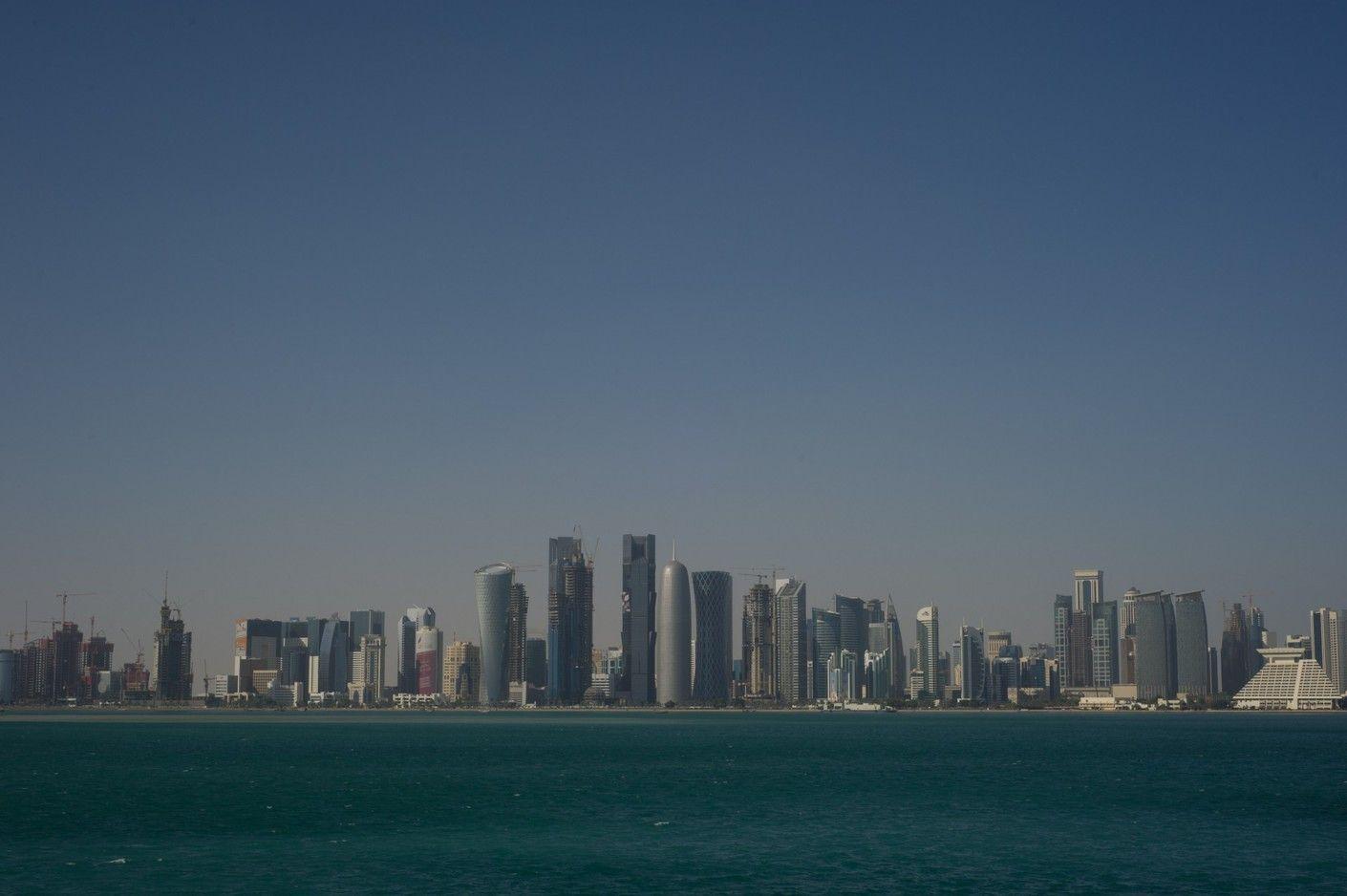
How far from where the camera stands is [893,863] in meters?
72.1

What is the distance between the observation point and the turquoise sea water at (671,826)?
67188 millimetres

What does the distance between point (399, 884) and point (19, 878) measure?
58.9 feet

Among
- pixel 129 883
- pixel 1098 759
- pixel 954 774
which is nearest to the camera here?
pixel 129 883

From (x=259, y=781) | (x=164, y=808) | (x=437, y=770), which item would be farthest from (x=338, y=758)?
(x=164, y=808)

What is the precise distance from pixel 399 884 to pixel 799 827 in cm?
3154

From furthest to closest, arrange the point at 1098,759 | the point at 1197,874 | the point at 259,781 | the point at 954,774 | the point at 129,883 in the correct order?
1. the point at 1098,759
2. the point at 954,774
3. the point at 259,781
4. the point at 1197,874
5. the point at 129,883

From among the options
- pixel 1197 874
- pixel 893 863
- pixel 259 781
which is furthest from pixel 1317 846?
pixel 259 781

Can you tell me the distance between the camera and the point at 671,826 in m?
88.1

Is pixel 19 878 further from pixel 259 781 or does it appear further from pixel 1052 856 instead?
pixel 259 781

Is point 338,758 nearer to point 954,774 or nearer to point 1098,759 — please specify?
point 954,774

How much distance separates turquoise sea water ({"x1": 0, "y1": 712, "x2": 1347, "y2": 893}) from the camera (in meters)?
67.2

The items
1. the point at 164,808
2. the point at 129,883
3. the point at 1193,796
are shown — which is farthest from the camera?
the point at 1193,796

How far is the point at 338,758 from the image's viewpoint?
168 m

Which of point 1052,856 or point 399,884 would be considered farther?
point 1052,856
